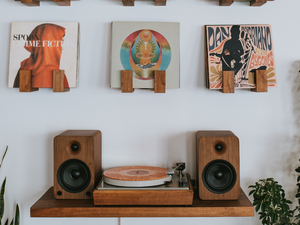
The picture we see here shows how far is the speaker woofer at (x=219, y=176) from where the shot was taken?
1.32 m

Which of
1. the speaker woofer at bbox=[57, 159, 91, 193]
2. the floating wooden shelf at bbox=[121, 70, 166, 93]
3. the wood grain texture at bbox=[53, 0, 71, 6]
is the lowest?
the speaker woofer at bbox=[57, 159, 91, 193]

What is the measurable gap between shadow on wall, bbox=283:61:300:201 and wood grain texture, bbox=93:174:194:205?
0.70m

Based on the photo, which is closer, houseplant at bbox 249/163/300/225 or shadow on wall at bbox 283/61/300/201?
houseplant at bbox 249/163/300/225

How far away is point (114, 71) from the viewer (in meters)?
1.50

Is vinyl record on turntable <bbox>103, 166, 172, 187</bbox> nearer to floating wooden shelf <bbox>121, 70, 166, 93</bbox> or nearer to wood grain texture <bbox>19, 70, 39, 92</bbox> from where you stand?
floating wooden shelf <bbox>121, 70, 166, 93</bbox>

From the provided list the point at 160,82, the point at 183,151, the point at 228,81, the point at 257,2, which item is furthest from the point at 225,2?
the point at 183,151

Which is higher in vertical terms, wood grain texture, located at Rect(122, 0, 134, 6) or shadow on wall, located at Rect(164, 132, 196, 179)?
wood grain texture, located at Rect(122, 0, 134, 6)

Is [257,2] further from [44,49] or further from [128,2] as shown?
[44,49]

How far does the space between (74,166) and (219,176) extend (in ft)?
2.41

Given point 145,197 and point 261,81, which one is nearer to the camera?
point 145,197

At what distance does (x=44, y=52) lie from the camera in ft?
4.97

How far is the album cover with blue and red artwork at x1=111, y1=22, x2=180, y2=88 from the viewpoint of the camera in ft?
4.94

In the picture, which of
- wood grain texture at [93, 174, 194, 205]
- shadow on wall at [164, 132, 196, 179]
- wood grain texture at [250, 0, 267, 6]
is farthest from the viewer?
shadow on wall at [164, 132, 196, 179]

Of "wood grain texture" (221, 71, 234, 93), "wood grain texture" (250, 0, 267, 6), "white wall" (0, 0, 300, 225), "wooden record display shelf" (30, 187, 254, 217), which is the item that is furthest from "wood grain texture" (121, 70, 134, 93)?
"wood grain texture" (250, 0, 267, 6)
